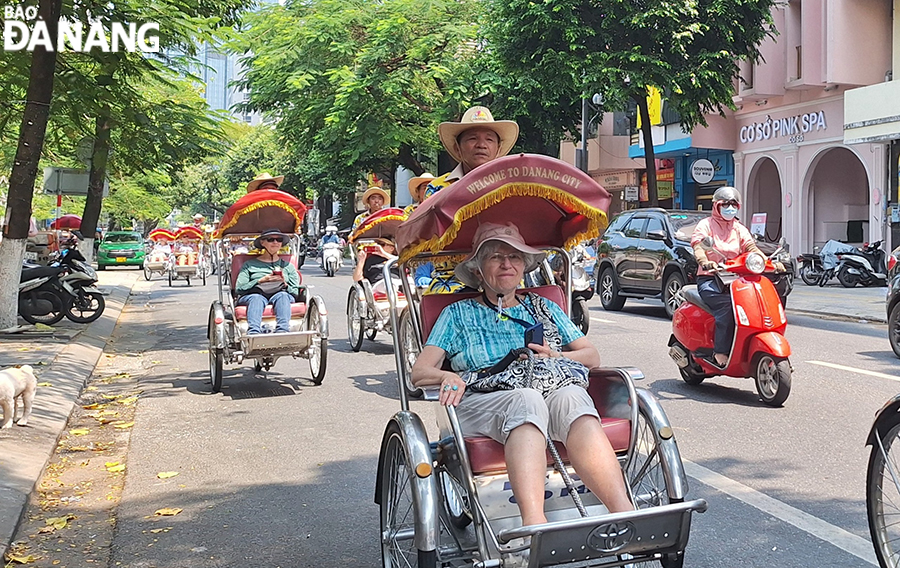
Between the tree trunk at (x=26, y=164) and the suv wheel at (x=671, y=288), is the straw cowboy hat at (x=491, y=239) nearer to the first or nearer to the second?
the tree trunk at (x=26, y=164)

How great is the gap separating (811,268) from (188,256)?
648 inches

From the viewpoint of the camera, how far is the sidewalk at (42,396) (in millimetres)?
5280

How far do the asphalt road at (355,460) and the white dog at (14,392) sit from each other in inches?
34.0

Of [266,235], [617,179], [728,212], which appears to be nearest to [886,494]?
[728,212]

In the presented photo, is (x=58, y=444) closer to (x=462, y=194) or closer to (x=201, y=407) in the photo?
(x=201, y=407)

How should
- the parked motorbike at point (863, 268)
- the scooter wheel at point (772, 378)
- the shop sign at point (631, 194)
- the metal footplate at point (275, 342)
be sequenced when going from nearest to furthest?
the scooter wheel at point (772, 378), the metal footplate at point (275, 342), the parked motorbike at point (863, 268), the shop sign at point (631, 194)

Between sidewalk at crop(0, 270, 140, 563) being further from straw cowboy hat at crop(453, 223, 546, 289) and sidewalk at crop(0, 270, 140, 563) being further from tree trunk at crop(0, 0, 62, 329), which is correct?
straw cowboy hat at crop(453, 223, 546, 289)

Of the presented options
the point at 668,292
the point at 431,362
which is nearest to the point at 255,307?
the point at 431,362

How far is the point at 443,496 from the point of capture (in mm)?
3738

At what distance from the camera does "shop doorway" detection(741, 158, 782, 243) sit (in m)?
28.8

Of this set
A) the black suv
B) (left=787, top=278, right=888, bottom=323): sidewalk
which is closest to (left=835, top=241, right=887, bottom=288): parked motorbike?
(left=787, top=278, right=888, bottom=323): sidewalk

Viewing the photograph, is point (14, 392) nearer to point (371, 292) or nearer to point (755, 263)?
point (371, 292)

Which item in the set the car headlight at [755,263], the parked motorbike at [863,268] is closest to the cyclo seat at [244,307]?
the car headlight at [755,263]

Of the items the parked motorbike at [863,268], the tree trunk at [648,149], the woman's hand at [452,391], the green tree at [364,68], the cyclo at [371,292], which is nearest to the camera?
the woman's hand at [452,391]
